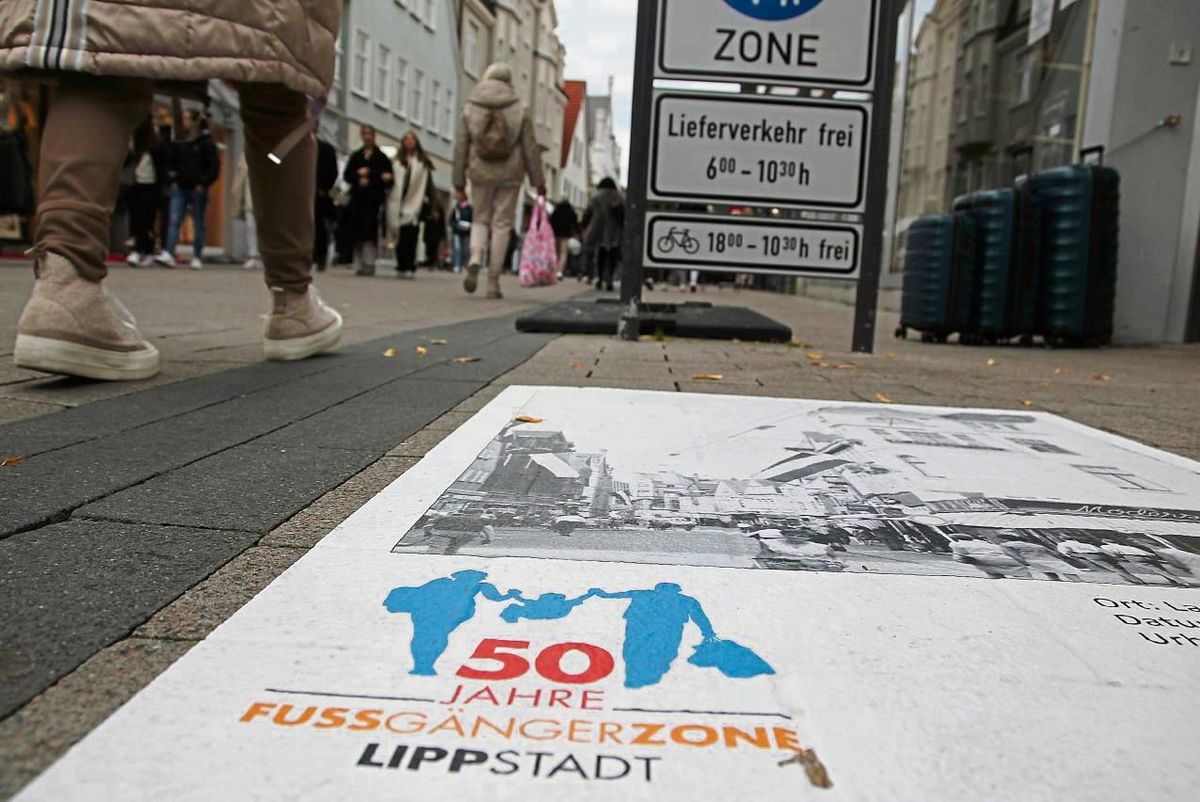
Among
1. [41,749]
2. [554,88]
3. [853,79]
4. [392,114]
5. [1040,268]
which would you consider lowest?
[41,749]

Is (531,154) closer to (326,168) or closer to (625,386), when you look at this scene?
(326,168)

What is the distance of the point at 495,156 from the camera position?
384 inches

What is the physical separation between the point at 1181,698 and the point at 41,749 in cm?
105

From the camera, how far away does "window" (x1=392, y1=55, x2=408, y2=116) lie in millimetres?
29891

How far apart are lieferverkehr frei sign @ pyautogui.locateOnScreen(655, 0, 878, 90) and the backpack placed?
4.44m

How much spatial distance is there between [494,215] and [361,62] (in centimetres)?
1866

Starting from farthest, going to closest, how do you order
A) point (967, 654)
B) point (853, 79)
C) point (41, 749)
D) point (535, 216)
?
1. point (535, 216)
2. point (853, 79)
3. point (967, 654)
4. point (41, 749)

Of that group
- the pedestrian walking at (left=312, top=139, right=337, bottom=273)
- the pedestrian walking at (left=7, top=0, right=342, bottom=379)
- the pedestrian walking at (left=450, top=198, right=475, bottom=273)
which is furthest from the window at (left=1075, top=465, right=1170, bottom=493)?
the pedestrian walking at (left=450, top=198, right=475, bottom=273)

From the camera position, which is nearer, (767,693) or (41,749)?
(41,749)

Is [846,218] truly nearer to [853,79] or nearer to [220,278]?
[853,79]

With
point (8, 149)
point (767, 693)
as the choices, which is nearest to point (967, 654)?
point (767, 693)

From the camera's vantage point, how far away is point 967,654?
1.16 metres

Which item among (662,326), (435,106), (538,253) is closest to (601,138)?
(435,106)

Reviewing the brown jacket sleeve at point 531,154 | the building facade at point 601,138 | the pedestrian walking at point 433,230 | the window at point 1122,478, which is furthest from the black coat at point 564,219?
the building facade at point 601,138
